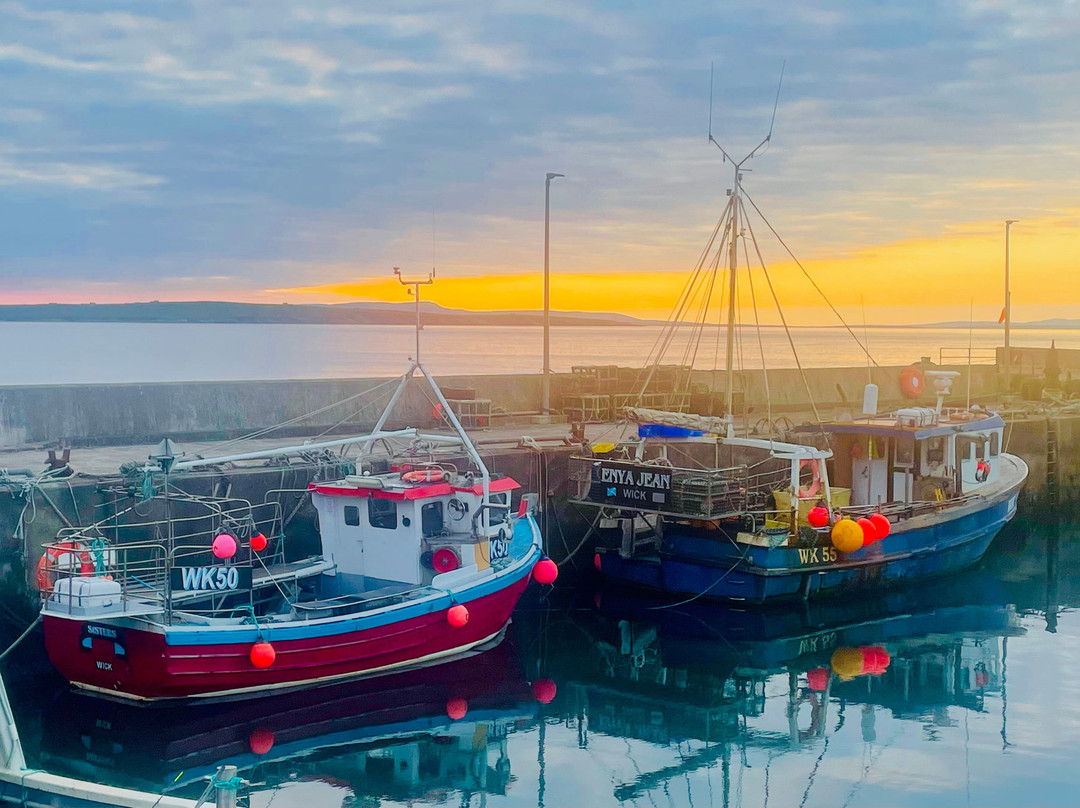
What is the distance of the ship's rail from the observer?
16219mm

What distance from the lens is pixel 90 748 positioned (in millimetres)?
11344

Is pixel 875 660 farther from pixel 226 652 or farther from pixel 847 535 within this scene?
pixel 226 652

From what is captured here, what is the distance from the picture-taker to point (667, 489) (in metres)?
16.4

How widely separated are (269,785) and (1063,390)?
29411mm

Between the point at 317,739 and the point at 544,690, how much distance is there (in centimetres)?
314

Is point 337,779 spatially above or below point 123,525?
below

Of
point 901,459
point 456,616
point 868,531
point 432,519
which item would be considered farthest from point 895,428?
point 456,616

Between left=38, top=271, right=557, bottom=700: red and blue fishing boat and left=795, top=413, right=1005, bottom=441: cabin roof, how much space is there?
606 cm

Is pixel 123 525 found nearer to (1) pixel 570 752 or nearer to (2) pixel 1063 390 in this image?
(1) pixel 570 752

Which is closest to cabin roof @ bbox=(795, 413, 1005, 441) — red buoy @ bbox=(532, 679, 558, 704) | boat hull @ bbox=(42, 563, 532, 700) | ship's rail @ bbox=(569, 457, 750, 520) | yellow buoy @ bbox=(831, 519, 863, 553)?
ship's rail @ bbox=(569, 457, 750, 520)

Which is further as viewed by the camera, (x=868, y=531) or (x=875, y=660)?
(x=868, y=531)

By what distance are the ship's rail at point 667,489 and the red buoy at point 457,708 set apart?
4.54 m

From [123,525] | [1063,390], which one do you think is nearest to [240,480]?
[123,525]

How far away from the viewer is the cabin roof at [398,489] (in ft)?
46.5
